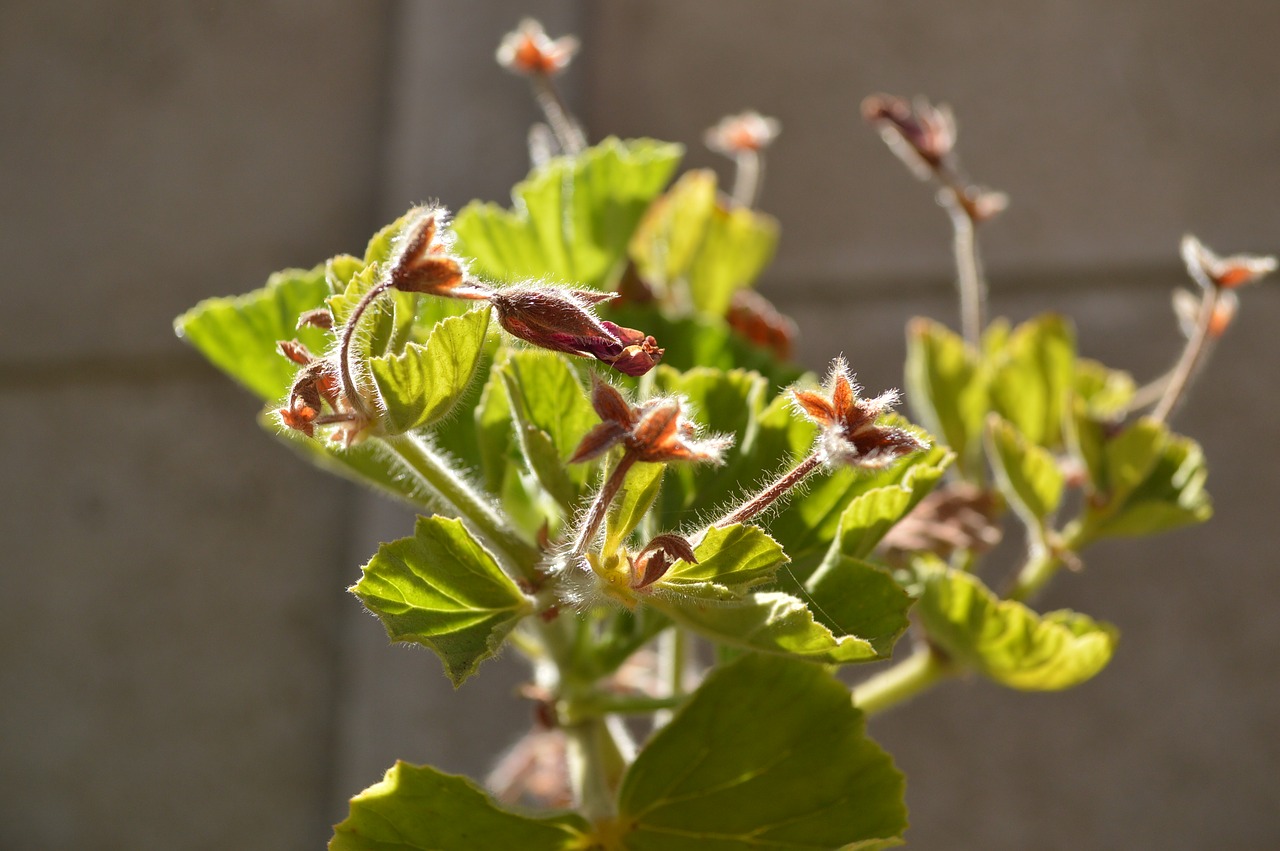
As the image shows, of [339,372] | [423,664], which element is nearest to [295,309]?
[339,372]

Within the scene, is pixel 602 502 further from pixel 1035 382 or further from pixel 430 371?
pixel 1035 382

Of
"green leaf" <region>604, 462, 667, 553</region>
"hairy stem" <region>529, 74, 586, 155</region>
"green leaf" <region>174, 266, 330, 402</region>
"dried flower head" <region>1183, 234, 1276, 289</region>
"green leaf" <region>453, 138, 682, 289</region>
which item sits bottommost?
"green leaf" <region>604, 462, 667, 553</region>

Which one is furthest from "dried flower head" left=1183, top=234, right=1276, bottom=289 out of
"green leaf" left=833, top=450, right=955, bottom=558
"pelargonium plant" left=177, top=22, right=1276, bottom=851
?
"green leaf" left=833, top=450, right=955, bottom=558

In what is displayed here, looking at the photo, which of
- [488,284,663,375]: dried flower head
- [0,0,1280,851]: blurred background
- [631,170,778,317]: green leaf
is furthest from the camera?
[0,0,1280,851]: blurred background

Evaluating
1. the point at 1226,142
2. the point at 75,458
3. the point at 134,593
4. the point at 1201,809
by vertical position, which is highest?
the point at 1226,142

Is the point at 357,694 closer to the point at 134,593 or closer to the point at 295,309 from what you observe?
the point at 134,593

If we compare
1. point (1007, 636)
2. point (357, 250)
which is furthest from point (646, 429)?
point (357, 250)

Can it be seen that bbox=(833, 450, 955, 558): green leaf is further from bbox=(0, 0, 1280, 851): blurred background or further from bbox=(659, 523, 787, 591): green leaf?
bbox=(0, 0, 1280, 851): blurred background

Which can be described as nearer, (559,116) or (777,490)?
(777,490)
